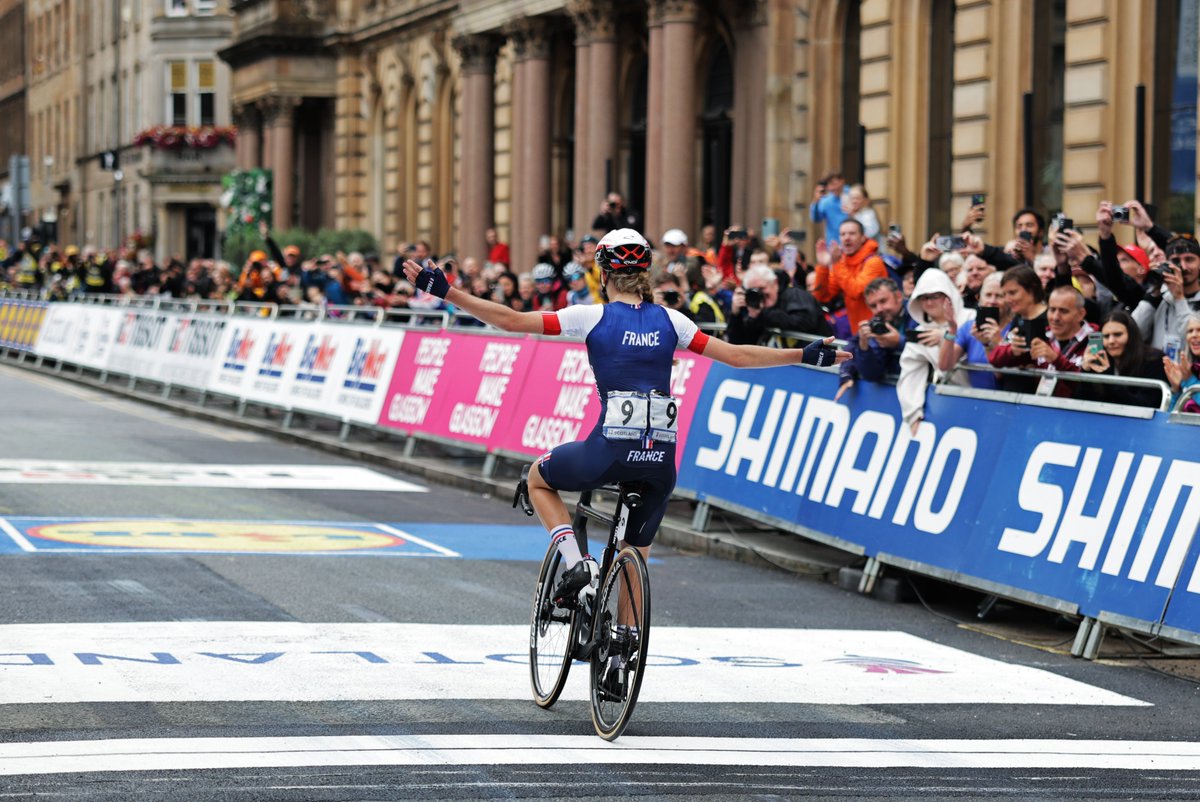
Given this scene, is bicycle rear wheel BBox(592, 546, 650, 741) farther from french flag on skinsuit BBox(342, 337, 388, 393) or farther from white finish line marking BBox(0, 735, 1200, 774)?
french flag on skinsuit BBox(342, 337, 388, 393)

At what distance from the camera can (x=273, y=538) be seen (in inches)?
564

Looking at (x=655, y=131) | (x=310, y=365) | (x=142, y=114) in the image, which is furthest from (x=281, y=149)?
(x=310, y=365)

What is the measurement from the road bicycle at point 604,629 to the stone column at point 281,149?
4673 centimetres

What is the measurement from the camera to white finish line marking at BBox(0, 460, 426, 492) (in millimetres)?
18047

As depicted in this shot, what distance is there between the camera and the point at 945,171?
85.9 ft

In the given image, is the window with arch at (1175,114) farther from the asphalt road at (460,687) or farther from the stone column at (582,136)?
the stone column at (582,136)

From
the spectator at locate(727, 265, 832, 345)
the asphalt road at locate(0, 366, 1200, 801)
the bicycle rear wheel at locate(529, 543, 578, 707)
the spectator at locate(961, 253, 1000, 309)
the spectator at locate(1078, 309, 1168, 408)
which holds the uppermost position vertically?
the spectator at locate(961, 253, 1000, 309)

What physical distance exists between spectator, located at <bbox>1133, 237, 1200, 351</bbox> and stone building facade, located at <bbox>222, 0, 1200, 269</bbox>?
12.7ft

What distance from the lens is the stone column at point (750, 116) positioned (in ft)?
99.8

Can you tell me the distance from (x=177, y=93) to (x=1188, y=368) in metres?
67.9

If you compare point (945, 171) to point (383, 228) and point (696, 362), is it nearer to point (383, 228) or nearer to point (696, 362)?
point (696, 362)

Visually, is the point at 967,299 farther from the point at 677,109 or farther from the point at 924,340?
the point at 677,109

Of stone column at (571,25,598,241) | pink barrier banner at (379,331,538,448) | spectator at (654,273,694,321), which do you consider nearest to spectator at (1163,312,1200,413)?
spectator at (654,273,694,321)

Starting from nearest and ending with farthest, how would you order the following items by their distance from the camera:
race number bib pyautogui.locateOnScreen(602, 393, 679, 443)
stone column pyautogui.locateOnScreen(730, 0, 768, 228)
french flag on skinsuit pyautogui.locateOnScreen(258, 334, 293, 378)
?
race number bib pyautogui.locateOnScreen(602, 393, 679, 443), french flag on skinsuit pyautogui.locateOnScreen(258, 334, 293, 378), stone column pyautogui.locateOnScreen(730, 0, 768, 228)
